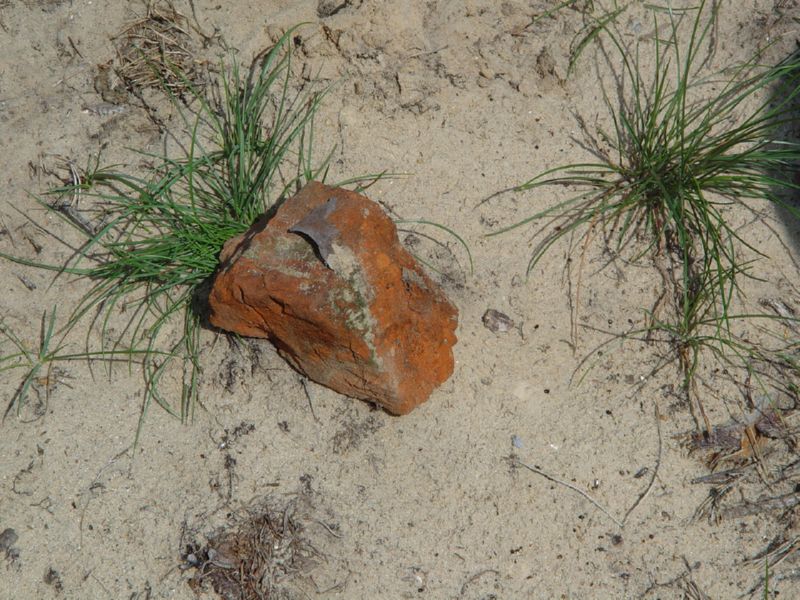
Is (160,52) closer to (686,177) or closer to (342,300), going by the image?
(342,300)

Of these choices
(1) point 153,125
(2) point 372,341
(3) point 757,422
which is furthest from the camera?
(1) point 153,125

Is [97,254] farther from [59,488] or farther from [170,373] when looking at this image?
[59,488]

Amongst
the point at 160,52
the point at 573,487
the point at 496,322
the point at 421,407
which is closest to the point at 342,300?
the point at 421,407

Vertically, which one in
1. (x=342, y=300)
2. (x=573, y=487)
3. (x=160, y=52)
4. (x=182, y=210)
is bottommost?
(x=573, y=487)

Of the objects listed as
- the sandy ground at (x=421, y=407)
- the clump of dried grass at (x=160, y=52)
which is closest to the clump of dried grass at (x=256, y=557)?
the sandy ground at (x=421, y=407)

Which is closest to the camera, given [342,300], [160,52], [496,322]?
[342,300]

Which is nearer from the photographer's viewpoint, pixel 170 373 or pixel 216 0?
pixel 170 373

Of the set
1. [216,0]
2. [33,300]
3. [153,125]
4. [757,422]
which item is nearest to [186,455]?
[33,300]
